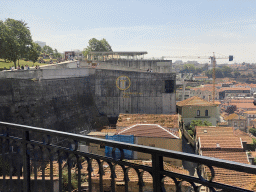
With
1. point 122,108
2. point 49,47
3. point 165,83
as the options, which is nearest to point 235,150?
point 165,83

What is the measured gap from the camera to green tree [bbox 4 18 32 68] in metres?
23.7

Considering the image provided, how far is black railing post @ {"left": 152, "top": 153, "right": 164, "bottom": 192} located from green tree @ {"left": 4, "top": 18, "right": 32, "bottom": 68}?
24481 millimetres

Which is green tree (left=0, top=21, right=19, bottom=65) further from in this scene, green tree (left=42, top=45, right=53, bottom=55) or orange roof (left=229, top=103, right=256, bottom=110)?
orange roof (left=229, top=103, right=256, bottom=110)

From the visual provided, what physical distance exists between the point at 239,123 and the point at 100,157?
2264 inches

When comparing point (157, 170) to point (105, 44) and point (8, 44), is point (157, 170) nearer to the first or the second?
point (8, 44)

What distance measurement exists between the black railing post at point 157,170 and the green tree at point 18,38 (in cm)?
2448

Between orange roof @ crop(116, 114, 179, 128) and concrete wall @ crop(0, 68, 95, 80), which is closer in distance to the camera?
concrete wall @ crop(0, 68, 95, 80)

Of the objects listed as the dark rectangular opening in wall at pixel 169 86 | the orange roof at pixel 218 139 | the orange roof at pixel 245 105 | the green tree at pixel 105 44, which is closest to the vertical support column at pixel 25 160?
the orange roof at pixel 218 139

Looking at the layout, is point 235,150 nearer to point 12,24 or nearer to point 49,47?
point 12,24

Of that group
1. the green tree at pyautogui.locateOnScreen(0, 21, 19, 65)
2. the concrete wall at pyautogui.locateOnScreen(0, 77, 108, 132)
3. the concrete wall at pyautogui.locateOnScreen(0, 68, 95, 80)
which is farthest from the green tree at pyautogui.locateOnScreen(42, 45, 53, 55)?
the concrete wall at pyautogui.locateOnScreen(0, 77, 108, 132)

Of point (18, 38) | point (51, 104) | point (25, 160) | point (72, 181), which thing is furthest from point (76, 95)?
point (25, 160)

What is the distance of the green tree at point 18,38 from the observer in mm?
23688

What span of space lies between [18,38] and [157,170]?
88.3ft

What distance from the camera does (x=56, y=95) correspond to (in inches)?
778
